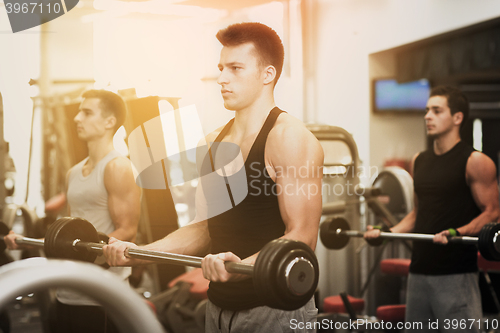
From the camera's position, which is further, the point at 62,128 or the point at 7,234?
the point at 62,128

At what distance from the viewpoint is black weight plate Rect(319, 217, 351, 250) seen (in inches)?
105

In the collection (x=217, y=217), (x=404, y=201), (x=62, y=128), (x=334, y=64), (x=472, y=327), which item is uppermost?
(x=334, y=64)

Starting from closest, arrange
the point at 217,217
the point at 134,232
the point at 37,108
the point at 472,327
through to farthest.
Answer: the point at 217,217 → the point at 134,232 → the point at 472,327 → the point at 37,108

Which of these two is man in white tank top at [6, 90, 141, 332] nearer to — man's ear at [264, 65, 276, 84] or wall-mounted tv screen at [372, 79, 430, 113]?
man's ear at [264, 65, 276, 84]

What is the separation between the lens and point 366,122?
4.51 metres

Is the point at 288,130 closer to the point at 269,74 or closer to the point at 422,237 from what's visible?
the point at 269,74

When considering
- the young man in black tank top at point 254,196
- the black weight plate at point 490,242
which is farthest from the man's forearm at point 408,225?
the young man in black tank top at point 254,196

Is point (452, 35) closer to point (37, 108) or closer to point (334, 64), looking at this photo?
point (334, 64)

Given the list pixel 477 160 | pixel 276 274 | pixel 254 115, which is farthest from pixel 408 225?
pixel 276 274

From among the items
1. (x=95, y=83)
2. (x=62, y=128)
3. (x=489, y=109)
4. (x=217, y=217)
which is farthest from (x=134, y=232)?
(x=489, y=109)

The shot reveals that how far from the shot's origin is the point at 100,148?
77.2 inches

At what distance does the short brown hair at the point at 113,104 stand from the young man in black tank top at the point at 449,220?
55.9 inches

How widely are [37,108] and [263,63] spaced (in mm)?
1401

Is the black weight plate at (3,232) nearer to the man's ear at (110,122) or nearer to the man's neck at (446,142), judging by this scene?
the man's ear at (110,122)
